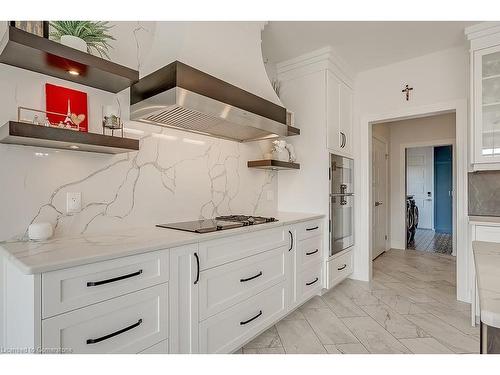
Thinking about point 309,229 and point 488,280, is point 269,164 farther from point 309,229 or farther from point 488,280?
point 488,280

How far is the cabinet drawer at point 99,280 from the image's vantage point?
0.99 m

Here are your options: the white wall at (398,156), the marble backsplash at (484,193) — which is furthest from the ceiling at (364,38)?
the white wall at (398,156)

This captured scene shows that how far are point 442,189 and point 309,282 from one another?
6532mm

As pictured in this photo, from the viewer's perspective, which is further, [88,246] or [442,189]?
[442,189]

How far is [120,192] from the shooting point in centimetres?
176

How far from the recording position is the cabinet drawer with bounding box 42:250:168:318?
3.24ft

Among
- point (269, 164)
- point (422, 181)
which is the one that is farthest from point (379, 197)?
point (422, 181)

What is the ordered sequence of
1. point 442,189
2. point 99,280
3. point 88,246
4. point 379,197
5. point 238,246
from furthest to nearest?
point 442,189, point 379,197, point 238,246, point 88,246, point 99,280

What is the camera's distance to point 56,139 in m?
1.28

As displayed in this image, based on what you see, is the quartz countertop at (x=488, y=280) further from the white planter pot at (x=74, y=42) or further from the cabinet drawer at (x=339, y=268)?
the white planter pot at (x=74, y=42)

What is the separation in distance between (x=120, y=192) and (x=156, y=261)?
676 millimetres

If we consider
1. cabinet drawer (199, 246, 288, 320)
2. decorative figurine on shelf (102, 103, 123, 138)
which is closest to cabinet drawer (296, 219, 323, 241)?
cabinet drawer (199, 246, 288, 320)

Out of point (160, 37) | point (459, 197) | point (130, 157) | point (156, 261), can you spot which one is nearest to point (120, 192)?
point (130, 157)

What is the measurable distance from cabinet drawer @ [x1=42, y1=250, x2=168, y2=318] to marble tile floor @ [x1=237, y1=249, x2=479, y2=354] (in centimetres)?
106
